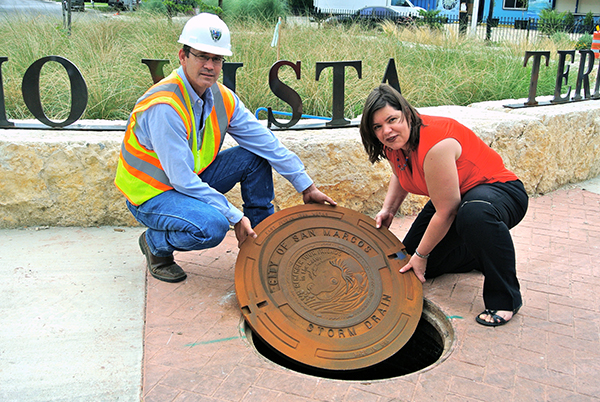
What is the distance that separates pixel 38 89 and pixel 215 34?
1959 mm

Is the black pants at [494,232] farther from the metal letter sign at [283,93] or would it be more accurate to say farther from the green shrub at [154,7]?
the green shrub at [154,7]

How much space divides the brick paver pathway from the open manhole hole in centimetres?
6

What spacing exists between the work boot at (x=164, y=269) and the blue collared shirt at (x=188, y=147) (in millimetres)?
494

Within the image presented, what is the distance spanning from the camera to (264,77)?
214 inches

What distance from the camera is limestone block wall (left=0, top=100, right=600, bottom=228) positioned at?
11.3 feet

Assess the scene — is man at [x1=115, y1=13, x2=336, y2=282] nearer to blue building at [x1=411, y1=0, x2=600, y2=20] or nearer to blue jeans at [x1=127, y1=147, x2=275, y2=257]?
blue jeans at [x1=127, y1=147, x2=275, y2=257]

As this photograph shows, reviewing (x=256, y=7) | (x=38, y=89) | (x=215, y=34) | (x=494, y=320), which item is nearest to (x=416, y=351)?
(x=494, y=320)

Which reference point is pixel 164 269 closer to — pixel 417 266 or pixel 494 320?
pixel 417 266

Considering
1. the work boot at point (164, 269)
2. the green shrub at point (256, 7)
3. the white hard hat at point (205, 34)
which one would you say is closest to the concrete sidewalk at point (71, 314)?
the work boot at point (164, 269)

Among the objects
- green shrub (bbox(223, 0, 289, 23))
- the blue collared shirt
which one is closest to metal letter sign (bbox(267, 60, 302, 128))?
the blue collared shirt

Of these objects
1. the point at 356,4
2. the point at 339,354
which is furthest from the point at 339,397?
the point at 356,4

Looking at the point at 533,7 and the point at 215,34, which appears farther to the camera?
the point at 533,7

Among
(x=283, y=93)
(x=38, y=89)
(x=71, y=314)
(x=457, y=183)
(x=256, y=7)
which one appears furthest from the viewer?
(x=256, y=7)

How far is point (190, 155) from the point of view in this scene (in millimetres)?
2596
